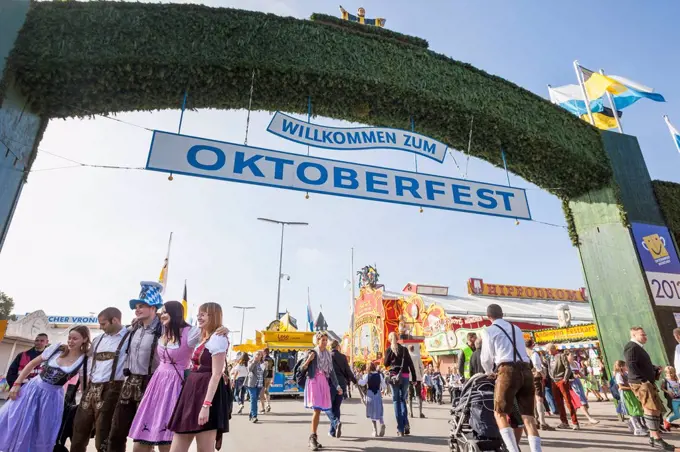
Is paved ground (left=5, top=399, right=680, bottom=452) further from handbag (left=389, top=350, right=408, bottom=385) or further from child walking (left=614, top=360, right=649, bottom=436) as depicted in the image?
handbag (left=389, top=350, right=408, bottom=385)

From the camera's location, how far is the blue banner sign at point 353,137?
23.7 feet

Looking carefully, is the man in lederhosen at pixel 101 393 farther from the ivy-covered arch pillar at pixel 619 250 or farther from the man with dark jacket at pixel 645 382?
the ivy-covered arch pillar at pixel 619 250

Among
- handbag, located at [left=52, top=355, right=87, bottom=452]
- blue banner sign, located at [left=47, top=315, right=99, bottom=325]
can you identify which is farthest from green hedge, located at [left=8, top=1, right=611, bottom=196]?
blue banner sign, located at [left=47, top=315, right=99, bottom=325]

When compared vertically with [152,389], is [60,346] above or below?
above

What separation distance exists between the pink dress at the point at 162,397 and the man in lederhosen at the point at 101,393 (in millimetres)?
540

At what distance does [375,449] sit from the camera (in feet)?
18.3

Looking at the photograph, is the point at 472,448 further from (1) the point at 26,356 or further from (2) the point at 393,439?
(1) the point at 26,356

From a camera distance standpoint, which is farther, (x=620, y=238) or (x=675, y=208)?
(x=675, y=208)

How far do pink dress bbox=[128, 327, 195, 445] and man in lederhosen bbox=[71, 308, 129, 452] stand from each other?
540 mm

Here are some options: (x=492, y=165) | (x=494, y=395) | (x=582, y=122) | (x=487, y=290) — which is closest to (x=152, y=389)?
(x=494, y=395)

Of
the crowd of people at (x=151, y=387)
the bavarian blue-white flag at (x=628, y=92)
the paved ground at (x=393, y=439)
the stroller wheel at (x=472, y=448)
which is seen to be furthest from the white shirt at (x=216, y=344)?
the bavarian blue-white flag at (x=628, y=92)

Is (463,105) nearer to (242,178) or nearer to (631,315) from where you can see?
(242,178)

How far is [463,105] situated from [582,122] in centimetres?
365

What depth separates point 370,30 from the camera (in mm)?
8914
